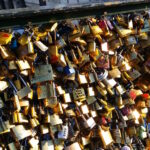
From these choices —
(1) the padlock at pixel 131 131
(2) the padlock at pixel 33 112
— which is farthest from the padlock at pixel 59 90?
(1) the padlock at pixel 131 131

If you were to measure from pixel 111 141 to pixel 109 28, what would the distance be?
144 centimetres

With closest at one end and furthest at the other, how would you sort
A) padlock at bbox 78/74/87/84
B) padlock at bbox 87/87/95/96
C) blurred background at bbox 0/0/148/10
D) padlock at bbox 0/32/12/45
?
padlock at bbox 0/32/12/45 < blurred background at bbox 0/0/148/10 < padlock at bbox 78/74/87/84 < padlock at bbox 87/87/95/96

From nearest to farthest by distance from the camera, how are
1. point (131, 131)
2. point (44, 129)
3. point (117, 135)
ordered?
point (44, 129), point (117, 135), point (131, 131)

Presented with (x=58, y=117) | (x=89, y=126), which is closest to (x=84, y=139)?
(x=89, y=126)

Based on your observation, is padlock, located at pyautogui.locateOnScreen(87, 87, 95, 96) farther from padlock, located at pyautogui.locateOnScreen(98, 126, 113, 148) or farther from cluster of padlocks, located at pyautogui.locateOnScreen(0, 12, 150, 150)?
padlock, located at pyautogui.locateOnScreen(98, 126, 113, 148)

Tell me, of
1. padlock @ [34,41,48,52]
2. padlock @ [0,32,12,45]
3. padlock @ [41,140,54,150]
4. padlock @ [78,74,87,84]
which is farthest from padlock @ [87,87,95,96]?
padlock @ [0,32,12,45]

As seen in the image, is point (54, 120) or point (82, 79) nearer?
point (54, 120)

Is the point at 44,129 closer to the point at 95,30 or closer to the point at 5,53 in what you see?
the point at 5,53

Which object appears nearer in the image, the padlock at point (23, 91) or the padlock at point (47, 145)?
the padlock at point (23, 91)

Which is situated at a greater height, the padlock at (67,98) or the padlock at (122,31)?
the padlock at (122,31)

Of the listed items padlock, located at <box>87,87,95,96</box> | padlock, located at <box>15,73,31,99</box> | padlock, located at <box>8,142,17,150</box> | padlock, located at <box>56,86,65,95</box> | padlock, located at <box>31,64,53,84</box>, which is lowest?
padlock, located at <box>8,142,17,150</box>

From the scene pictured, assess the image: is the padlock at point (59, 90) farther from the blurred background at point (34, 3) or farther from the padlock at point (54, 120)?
the blurred background at point (34, 3)

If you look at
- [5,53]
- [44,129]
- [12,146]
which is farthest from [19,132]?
[5,53]

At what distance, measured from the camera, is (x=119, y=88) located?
4.96m
